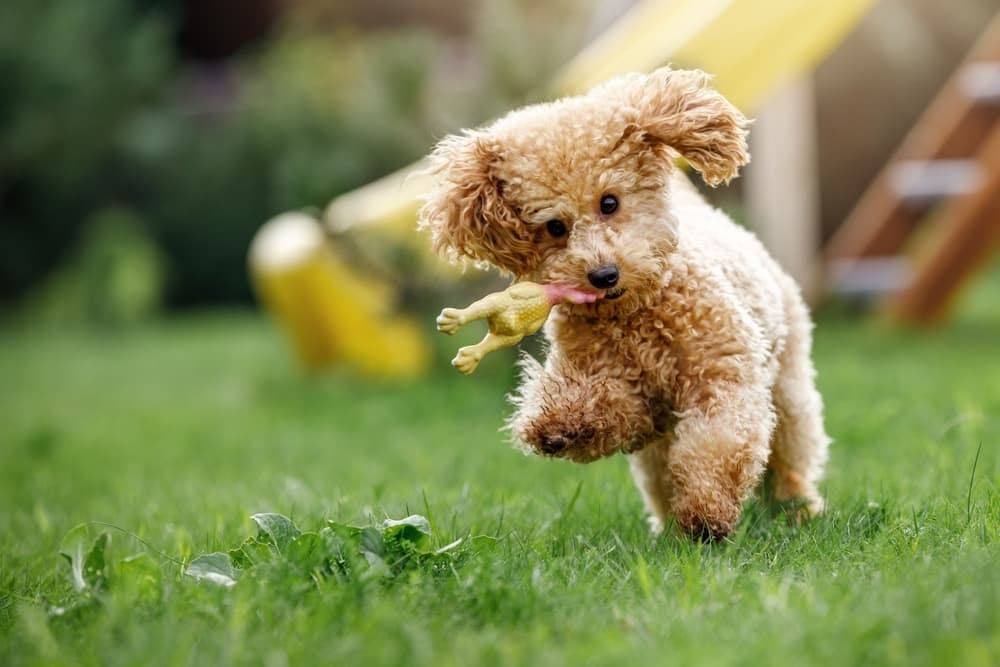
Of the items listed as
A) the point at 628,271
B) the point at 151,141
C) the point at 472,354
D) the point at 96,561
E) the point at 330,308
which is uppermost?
the point at 628,271

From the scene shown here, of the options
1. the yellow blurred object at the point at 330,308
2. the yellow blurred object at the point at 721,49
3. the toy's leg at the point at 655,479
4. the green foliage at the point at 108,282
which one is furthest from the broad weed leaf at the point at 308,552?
the green foliage at the point at 108,282

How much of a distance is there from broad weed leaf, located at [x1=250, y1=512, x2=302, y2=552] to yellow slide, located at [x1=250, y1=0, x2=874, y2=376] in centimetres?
358

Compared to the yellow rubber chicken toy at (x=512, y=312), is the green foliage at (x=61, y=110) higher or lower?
lower

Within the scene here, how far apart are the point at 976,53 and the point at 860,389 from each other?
373 cm

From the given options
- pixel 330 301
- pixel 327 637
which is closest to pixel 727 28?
pixel 330 301

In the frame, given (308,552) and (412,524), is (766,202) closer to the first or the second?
(412,524)

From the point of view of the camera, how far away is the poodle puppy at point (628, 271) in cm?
257

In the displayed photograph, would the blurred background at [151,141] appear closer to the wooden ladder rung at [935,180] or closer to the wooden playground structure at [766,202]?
the wooden playground structure at [766,202]

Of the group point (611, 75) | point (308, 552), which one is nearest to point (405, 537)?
point (308, 552)

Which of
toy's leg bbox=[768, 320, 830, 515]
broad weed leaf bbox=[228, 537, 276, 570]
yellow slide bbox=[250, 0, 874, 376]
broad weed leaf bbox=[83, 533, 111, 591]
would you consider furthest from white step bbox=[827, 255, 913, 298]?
broad weed leaf bbox=[83, 533, 111, 591]

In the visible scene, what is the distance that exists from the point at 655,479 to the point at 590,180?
0.86 meters

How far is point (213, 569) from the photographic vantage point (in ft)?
8.15

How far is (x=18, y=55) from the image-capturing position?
11.9m

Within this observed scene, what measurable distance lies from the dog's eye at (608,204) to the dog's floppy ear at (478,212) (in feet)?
0.60
